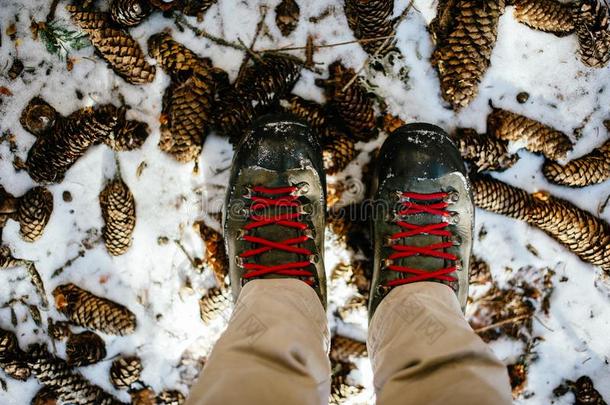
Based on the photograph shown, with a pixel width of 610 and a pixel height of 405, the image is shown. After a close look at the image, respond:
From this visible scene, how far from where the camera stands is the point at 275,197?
4.88 ft

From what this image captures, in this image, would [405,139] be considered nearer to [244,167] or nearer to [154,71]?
[244,167]

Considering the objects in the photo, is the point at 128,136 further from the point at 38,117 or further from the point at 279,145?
the point at 279,145

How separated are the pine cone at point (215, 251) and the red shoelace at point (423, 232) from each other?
1.99 ft

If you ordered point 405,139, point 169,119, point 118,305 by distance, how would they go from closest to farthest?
point 405,139 → point 169,119 → point 118,305

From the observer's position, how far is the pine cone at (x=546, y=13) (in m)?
1.53

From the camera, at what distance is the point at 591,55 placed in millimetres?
1574

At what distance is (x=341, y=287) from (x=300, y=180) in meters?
0.48

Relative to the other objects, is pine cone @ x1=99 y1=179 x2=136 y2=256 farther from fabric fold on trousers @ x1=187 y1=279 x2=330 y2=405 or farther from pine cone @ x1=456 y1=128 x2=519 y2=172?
pine cone @ x1=456 y1=128 x2=519 y2=172

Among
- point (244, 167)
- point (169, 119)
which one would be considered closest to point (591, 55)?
point (244, 167)

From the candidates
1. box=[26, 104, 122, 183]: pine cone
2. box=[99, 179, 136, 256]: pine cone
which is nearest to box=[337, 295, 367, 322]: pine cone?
box=[99, 179, 136, 256]: pine cone

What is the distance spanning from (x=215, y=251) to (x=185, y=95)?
0.57 metres

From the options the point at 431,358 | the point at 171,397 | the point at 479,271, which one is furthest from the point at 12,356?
the point at 479,271

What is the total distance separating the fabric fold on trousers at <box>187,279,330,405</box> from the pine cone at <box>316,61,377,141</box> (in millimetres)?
668

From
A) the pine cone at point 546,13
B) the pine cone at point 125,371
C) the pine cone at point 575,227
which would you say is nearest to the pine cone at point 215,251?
the pine cone at point 125,371
